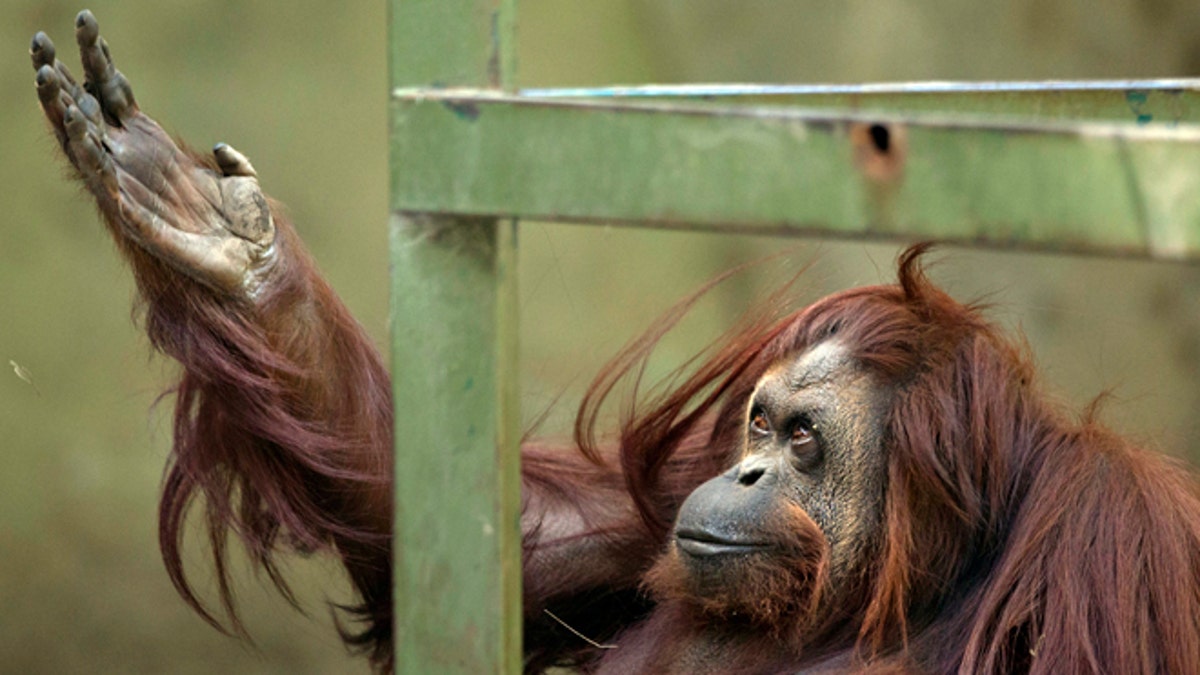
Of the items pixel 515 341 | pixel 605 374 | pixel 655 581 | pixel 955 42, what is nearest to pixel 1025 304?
pixel 955 42

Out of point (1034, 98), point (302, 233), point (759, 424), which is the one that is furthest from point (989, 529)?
point (302, 233)

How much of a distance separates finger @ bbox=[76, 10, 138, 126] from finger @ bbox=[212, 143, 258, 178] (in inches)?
6.9

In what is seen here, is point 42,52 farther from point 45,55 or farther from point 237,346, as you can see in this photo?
point 237,346

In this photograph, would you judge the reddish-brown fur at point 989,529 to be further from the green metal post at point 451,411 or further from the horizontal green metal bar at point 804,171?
the horizontal green metal bar at point 804,171

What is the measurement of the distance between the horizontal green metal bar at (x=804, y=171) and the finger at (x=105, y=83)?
2.98 ft

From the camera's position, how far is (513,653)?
1.42 meters

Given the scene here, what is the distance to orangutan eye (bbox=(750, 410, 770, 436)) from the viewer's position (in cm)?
251

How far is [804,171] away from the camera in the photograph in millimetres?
1198

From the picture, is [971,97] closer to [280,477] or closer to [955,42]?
[280,477]

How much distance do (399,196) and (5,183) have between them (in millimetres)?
3603

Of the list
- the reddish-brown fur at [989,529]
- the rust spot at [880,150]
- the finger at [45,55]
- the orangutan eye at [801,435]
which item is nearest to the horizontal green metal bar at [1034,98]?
the reddish-brown fur at [989,529]

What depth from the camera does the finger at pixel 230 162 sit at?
7.75 feet

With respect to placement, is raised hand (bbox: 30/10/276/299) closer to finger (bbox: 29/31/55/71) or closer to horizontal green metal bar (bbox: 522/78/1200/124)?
finger (bbox: 29/31/55/71)

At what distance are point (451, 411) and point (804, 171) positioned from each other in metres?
0.42
